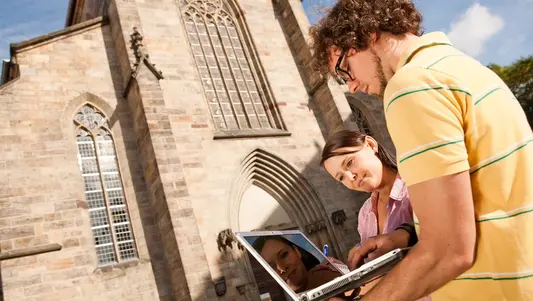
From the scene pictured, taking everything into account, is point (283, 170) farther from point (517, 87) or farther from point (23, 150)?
point (517, 87)

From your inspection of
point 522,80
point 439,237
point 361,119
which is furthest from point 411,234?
point 522,80

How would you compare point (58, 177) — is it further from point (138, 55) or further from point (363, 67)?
point (363, 67)

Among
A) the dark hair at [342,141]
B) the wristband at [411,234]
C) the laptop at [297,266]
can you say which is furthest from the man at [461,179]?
the dark hair at [342,141]

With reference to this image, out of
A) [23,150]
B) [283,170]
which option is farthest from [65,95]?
[283,170]

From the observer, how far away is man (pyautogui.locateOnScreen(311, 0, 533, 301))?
94cm

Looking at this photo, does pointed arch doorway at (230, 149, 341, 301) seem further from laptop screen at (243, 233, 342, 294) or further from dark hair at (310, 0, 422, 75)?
dark hair at (310, 0, 422, 75)

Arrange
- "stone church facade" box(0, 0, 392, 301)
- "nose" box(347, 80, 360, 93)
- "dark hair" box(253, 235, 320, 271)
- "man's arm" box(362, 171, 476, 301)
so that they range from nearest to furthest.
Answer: "man's arm" box(362, 171, 476, 301) → "nose" box(347, 80, 360, 93) → "dark hair" box(253, 235, 320, 271) → "stone church facade" box(0, 0, 392, 301)

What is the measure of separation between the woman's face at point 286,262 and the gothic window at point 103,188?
7.80 m

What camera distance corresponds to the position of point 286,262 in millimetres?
1702

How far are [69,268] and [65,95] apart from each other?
13.5ft

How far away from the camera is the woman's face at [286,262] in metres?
1.59

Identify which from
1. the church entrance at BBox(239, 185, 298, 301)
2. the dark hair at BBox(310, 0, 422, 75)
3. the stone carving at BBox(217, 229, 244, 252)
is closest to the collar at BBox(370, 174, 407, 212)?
the dark hair at BBox(310, 0, 422, 75)

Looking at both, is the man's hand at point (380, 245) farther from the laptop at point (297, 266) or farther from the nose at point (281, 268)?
the nose at point (281, 268)

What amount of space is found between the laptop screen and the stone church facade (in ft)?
21.3
